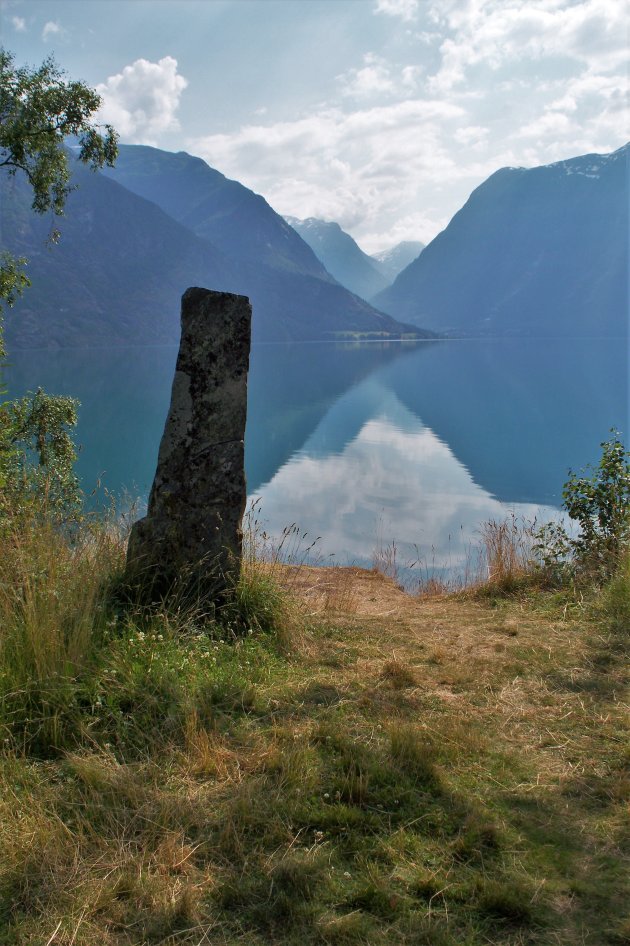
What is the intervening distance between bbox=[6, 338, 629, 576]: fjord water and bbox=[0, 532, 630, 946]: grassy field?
519 cm

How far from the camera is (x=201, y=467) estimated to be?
19.2ft

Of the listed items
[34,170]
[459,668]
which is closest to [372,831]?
[459,668]

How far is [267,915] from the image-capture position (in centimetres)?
264

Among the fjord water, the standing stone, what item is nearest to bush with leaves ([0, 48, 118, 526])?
the fjord water

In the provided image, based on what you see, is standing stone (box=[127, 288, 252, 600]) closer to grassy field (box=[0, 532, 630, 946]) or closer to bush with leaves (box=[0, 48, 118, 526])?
grassy field (box=[0, 532, 630, 946])

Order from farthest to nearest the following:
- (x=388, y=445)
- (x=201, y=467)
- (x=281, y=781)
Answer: (x=388, y=445)
(x=201, y=467)
(x=281, y=781)

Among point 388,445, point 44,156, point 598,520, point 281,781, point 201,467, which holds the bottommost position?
point 281,781

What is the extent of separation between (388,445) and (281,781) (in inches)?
1442

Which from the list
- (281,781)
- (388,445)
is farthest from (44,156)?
(388,445)

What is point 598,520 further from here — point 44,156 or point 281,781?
point 44,156

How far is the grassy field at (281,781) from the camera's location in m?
2.66

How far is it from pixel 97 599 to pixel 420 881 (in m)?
2.97

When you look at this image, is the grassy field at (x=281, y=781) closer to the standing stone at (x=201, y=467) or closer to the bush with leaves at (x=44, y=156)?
the standing stone at (x=201, y=467)

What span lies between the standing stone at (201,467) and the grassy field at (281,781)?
1.11ft
